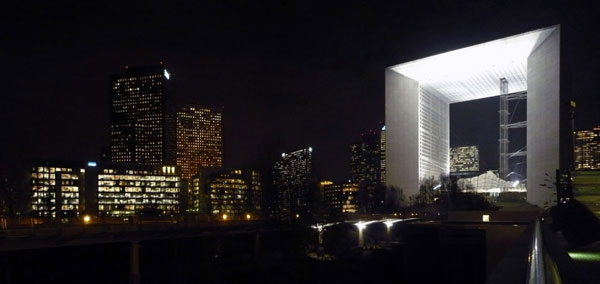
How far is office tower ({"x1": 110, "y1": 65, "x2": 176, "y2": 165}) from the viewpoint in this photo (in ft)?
597

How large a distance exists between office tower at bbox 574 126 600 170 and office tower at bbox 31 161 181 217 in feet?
231

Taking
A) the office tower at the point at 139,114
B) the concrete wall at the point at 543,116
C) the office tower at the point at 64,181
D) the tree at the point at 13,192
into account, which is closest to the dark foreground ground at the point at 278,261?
the tree at the point at 13,192

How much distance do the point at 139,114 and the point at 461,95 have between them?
437ft

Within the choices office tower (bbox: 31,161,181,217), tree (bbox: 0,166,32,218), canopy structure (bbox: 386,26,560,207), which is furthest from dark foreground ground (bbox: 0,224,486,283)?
office tower (bbox: 31,161,181,217)

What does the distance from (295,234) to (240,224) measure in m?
14.2

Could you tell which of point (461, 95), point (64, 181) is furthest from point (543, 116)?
point (64, 181)

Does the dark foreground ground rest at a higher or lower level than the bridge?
lower

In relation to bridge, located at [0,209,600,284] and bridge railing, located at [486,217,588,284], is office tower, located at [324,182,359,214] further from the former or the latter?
bridge railing, located at [486,217,588,284]

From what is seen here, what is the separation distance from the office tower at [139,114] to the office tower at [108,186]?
56.8 meters

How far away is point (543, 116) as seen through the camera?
55812 mm

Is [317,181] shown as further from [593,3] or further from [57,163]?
[57,163]

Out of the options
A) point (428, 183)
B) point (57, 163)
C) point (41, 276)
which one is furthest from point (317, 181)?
point (57, 163)

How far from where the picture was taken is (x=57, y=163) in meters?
103

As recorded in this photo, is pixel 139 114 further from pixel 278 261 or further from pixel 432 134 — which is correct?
pixel 278 261
